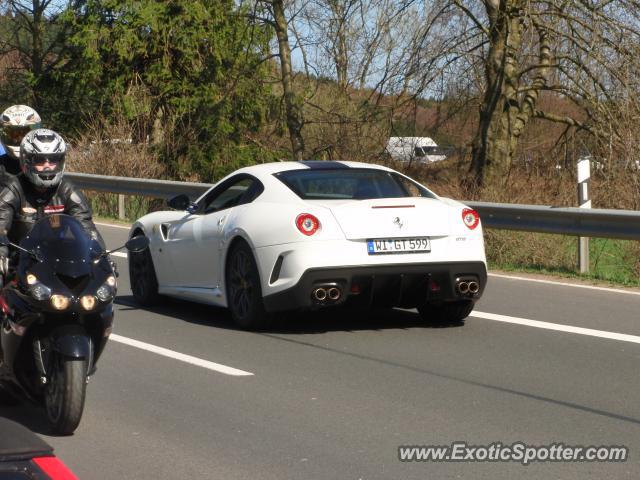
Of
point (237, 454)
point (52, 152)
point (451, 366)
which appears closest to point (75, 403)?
point (237, 454)

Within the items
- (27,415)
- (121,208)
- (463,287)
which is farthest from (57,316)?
(121,208)

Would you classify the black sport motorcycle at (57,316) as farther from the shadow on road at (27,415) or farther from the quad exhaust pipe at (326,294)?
the quad exhaust pipe at (326,294)

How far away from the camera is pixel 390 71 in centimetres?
2183

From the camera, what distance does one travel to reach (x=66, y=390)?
6328mm

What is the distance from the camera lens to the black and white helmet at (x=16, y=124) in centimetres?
924

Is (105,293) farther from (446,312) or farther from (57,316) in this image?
(446,312)

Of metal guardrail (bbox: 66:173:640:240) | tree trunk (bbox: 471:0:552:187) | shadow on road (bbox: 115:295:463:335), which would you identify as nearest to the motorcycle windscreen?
shadow on road (bbox: 115:295:463:335)

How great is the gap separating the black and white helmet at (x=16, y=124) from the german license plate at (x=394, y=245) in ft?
8.83

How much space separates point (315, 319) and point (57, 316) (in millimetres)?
4498

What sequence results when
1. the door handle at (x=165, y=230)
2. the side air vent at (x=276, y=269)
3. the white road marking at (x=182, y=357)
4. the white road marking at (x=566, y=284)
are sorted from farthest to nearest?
1. the white road marking at (x=566, y=284)
2. the door handle at (x=165, y=230)
3. the side air vent at (x=276, y=269)
4. the white road marking at (x=182, y=357)

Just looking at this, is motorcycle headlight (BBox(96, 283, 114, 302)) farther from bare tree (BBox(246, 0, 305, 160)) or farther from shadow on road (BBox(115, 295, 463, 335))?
bare tree (BBox(246, 0, 305, 160))

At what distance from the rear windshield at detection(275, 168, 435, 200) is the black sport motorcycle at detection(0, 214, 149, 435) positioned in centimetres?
364

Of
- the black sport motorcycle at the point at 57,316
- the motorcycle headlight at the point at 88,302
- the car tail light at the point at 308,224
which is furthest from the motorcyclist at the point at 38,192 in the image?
the car tail light at the point at 308,224

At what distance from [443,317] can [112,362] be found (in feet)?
9.90
